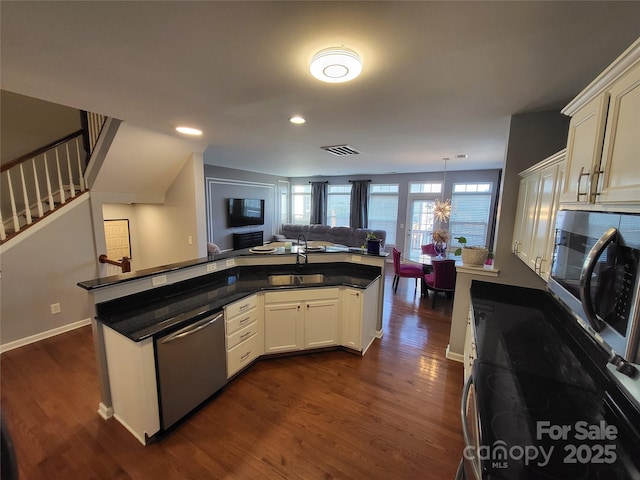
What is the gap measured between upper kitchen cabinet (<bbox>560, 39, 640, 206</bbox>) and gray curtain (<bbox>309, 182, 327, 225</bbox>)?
24.2 feet

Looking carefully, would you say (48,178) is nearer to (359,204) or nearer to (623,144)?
(623,144)

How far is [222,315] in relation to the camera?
7.31ft

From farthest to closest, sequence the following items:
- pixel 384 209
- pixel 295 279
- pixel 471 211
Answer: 1. pixel 384 209
2. pixel 471 211
3. pixel 295 279

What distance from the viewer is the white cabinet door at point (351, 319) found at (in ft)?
9.30

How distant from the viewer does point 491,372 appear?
53.6 inches

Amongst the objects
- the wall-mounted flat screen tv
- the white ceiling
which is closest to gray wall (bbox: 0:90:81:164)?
the white ceiling

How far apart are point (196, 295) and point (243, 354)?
0.75m

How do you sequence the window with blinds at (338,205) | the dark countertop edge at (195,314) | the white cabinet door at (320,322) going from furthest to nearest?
the window with blinds at (338,205) → the white cabinet door at (320,322) → the dark countertop edge at (195,314)

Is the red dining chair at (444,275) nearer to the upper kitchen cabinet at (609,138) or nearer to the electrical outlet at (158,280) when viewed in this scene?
the upper kitchen cabinet at (609,138)

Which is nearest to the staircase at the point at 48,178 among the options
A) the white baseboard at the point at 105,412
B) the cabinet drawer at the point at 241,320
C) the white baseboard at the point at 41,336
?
the white baseboard at the point at 41,336

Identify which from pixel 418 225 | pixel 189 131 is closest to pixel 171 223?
pixel 189 131

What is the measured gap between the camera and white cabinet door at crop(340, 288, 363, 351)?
2836 mm

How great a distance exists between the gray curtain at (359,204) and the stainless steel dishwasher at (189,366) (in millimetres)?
6257

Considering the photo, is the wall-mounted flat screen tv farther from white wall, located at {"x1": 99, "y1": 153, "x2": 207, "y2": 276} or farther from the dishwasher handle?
the dishwasher handle
